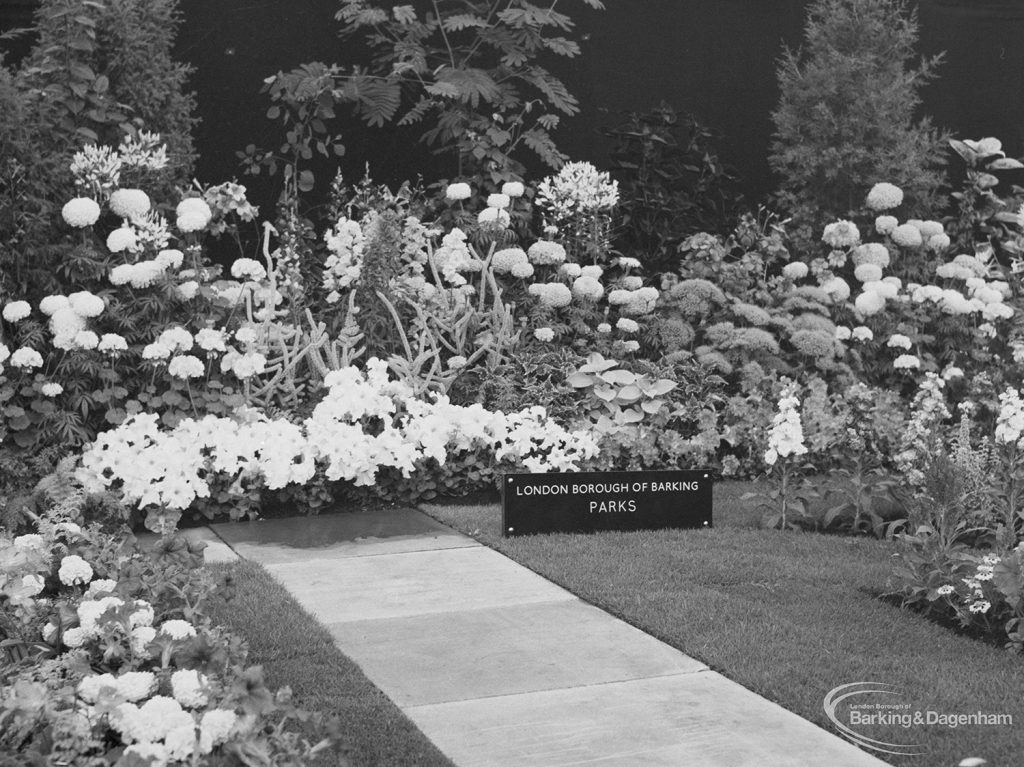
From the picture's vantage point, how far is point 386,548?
5898 millimetres

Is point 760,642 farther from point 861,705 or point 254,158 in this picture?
point 254,158

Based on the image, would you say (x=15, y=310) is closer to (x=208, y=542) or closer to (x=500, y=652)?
(x=208, y=542)

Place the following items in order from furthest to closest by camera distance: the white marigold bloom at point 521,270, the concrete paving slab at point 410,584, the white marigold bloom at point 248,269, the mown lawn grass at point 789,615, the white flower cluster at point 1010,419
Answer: the white marigold bloom at point 521,270 → the white marigold bloom at point 248,269 → the white flower cluster at point 1010,419 → the concrete paving slab at point 410,584 → the mown lawn grass at point 789,615

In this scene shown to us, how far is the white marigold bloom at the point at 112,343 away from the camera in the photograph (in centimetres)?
629

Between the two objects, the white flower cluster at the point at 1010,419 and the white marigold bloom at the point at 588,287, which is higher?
the white marigold bloom at the point at 588,287

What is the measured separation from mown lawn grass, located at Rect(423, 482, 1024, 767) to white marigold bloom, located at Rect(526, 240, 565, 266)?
2.04 m

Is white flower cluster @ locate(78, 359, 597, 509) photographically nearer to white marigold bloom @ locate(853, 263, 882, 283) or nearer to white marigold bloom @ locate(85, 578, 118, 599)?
white marigold bloom @ locate(85, 578, 118, 599)

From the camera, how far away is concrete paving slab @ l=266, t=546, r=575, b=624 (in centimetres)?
495

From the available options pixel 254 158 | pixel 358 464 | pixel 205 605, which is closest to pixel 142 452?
pixel 358 464

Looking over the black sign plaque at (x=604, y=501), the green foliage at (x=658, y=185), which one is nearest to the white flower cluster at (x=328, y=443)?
the black sign plaque at (x=604, y=501)

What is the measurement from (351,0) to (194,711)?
6388 mm

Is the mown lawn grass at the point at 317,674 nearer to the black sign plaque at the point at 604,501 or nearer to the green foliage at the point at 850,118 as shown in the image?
the black sign plaque at the point at 604,501

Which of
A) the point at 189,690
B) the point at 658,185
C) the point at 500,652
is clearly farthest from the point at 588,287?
the point at 189,690

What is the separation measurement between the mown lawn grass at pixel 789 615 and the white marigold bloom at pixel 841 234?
3.05 meters
